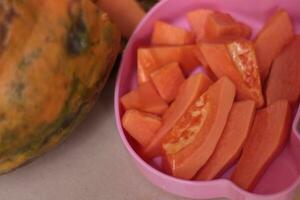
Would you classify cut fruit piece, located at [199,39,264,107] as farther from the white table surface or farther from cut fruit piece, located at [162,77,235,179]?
the white table surface

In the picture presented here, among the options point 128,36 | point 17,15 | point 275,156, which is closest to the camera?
point 17,15

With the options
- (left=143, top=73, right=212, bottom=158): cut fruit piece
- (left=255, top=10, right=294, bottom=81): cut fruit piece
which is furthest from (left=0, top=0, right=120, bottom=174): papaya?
(left=255, top=10, right=294, bottom=81): cut fruit piece

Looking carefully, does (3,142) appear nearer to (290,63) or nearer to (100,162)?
(100,162)

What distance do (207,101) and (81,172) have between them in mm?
179

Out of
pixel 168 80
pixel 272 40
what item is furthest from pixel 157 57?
pixel 272 40

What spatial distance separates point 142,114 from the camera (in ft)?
2.04

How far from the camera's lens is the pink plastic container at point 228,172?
56 centimetres

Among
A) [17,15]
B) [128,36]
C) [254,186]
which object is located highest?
[17,15]

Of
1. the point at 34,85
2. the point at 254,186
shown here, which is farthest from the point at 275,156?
the point at 34,85

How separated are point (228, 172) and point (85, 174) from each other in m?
0.17

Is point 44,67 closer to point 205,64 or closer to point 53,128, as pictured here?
point 53,128

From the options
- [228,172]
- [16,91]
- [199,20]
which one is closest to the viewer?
[16,91]

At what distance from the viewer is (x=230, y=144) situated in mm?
587

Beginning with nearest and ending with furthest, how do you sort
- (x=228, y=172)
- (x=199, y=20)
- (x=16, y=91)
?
(x=16, y=91), (x=228, y=172), (x=199, y=20)
